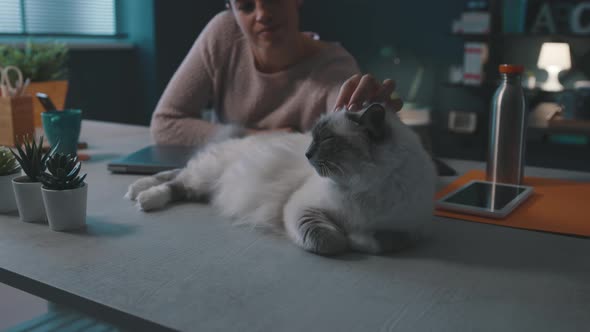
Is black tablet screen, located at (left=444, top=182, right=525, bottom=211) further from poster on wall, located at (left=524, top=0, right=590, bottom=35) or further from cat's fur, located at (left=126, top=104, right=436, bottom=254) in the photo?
poster on wall, located at (left=524, top=0, right=590, bottom=35)

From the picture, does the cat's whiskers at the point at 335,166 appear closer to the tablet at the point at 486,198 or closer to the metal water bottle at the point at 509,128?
the tablet at the point at 486,198

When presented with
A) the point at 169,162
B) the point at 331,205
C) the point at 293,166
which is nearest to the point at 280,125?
the point at 169,162

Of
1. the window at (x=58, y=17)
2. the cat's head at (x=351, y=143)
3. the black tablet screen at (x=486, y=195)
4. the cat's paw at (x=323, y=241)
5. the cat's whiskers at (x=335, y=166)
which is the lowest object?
the black tablet screen at (x=486, y=195)

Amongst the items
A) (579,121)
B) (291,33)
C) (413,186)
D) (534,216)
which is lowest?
(579,121)

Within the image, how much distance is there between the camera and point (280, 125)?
1697 millimetres

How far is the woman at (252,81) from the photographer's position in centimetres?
164

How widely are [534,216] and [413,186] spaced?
0.35m

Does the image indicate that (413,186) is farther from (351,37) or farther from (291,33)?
(351,37)

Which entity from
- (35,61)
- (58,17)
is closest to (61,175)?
(35,61)

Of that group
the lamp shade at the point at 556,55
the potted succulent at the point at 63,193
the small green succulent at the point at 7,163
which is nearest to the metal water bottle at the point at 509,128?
the potted succulent at the point at 63,193

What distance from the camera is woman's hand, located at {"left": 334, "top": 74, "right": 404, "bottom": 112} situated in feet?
3.46

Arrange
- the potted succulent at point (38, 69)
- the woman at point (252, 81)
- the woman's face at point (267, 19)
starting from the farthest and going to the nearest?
the potted succulent at point (38, 69) < the woman at point (252, 81) < the woman's face at point (267, 19)

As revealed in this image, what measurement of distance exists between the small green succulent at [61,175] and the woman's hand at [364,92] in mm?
509

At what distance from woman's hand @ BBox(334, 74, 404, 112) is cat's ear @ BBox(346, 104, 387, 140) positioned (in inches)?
7.5
